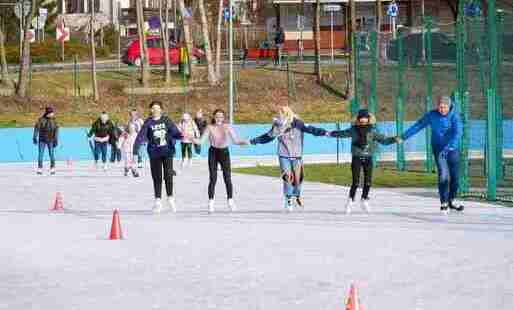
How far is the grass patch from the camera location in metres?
30.0

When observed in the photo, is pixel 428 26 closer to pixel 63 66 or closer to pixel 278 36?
pixel 278 36

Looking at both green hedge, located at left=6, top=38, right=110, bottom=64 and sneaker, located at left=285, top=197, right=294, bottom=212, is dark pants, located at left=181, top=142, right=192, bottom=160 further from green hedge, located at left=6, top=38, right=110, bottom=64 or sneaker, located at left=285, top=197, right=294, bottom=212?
green hedge, located at left=6, top=38, right=110, bottom=64

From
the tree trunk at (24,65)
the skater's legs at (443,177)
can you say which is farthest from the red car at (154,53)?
the skater's legs at (443,177)

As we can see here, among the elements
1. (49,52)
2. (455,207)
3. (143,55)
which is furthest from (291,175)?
(49,52)

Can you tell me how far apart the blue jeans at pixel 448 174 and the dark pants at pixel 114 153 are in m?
24.0

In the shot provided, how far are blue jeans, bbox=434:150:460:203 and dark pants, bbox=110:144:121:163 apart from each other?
24015 millimetres

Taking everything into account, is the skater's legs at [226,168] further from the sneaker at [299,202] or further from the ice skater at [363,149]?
the ice skater at [363,149]

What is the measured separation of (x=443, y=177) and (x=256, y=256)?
20.3ft

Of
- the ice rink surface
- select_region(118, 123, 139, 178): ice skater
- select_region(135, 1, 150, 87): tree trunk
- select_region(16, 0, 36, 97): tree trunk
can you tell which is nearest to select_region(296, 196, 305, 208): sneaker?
the ice rink surface

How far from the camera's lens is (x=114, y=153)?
45562mm

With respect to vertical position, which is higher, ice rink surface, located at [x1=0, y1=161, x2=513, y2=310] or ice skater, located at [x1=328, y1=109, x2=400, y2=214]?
ice skater, located at [x1=328, y1=109, x2=400, y2=214]

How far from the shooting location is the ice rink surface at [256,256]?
471 inches

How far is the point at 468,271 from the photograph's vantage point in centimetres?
1361

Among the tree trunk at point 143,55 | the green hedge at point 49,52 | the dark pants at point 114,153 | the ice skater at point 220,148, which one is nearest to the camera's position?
the ice skater at point 220,148
